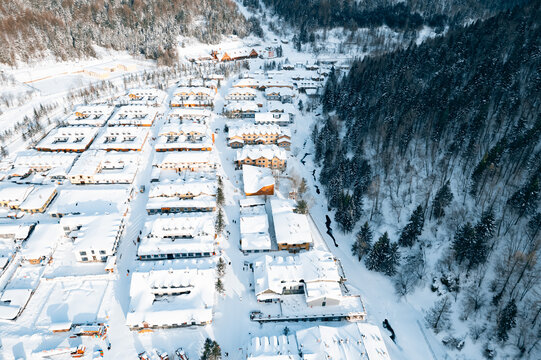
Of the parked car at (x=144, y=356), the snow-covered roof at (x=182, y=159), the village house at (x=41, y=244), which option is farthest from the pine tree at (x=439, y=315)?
the village house at (x=41, y=244)

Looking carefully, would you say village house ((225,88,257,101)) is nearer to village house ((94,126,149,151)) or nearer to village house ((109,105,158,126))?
village house ((109,105,158,126))

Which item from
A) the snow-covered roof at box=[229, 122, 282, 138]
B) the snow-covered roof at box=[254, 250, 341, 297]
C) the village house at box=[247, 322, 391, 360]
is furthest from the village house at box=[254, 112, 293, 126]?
the village house at box=[247, 322, 391, 360]

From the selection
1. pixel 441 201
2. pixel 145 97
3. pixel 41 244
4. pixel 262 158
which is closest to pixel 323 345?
pixel 441 201

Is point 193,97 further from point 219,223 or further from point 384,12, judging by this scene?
point 384,12

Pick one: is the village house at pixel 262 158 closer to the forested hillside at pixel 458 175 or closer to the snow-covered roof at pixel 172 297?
the forested hillside at pixel 458 175

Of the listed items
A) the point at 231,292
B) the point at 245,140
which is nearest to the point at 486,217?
the point at 231,292

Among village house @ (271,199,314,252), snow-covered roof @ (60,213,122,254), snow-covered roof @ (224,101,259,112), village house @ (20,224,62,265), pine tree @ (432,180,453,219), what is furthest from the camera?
snow-covered roof @ (224,101,259,112)
